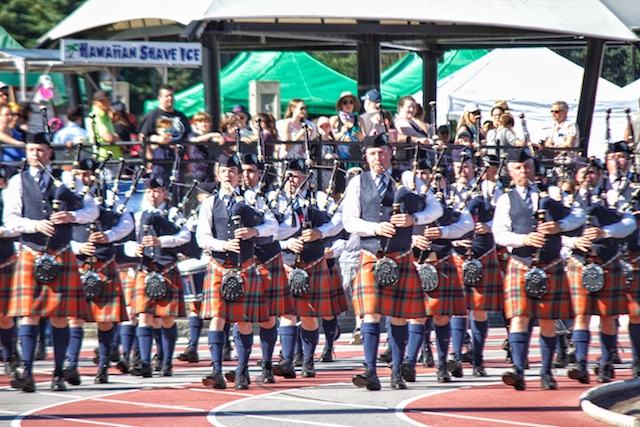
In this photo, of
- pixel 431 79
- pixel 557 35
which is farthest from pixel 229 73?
pixel 557 35

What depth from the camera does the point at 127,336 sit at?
10.2 meters

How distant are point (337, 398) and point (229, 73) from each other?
1490 cm

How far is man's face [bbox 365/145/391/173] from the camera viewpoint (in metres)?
8.98

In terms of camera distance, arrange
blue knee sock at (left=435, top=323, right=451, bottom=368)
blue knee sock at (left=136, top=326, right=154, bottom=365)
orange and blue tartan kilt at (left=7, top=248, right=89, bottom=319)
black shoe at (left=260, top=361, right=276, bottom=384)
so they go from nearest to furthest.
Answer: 1. orange and blue tartan kilt at (left=7, top=248, right=89, bottom=319)
2. black shoe at (left=260, top=361, right=276, bottom=384)
3. blue knee sock at (left=435, top=323, right=451, bottom=368)
4. blue knee sock at (left=136, top=326, right=154, bottom=365)

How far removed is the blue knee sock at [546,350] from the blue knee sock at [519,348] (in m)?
0.11

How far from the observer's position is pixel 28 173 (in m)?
8.95

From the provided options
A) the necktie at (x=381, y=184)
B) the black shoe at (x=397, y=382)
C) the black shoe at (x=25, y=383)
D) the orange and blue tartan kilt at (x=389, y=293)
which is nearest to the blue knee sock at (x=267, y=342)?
the orange and blue tartan kilt at (x=389, y=293)

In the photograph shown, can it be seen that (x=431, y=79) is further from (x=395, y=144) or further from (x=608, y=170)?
(x=608, y=170)

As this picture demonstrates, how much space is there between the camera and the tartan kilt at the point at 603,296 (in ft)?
Answer: 30.3

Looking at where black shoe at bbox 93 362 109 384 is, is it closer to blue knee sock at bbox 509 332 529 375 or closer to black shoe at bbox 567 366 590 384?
blue knee sock at bbox 509 332 529 375

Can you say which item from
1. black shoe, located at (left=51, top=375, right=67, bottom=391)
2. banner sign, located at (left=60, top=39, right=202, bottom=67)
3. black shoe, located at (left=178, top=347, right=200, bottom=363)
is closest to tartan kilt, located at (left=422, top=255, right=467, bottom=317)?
black shoe, located at (left=178, top=347, right=200, bottom=363)

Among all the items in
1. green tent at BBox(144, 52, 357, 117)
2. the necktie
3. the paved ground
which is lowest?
the paved ground

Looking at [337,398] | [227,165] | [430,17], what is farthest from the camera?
[430,17]

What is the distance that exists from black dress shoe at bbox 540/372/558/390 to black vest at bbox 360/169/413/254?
127 cm
